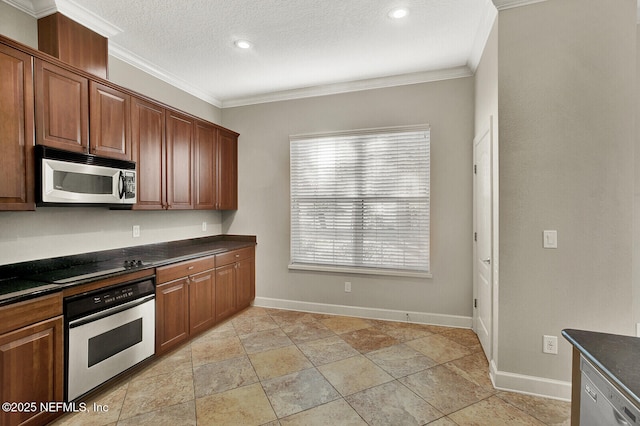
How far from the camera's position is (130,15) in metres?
2.51

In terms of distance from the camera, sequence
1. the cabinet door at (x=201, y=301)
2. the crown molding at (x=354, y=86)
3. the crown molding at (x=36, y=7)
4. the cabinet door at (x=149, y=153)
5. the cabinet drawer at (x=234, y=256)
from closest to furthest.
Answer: the crown molding at (x=36, y=7), the cabinet door at (x=149, y=153), the cabinet door at (x=201, y=301), the crown molding at (x=354, y=86), the cabinet drawer at (x=234, y=256)

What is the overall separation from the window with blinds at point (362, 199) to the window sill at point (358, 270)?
0.04 metres

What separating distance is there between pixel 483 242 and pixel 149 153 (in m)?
3.38

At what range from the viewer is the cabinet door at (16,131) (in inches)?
74.9

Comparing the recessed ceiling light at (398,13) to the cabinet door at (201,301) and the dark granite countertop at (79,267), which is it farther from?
the cabinet door at (201,301)

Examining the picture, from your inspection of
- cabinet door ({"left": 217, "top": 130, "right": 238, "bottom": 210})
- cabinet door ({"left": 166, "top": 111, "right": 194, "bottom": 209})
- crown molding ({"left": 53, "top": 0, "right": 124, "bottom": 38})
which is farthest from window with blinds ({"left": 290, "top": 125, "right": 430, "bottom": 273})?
crown molding ({"left": 53, "top": 0, "right": 124, "bottom": 38})

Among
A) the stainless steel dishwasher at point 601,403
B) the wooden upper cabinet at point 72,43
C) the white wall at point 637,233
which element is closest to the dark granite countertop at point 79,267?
the wooden upper cabinet at point 72,43

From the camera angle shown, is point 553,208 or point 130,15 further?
point 130,15

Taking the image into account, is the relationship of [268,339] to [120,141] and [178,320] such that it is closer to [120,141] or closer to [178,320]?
[178,320]

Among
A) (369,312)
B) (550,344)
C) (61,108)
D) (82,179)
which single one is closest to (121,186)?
(82,179)

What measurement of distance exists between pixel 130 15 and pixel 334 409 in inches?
135

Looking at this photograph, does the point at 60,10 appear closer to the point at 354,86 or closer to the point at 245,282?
the point at 354,86

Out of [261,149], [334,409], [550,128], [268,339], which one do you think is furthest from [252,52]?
[334,409]

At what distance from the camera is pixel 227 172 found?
427 cm
